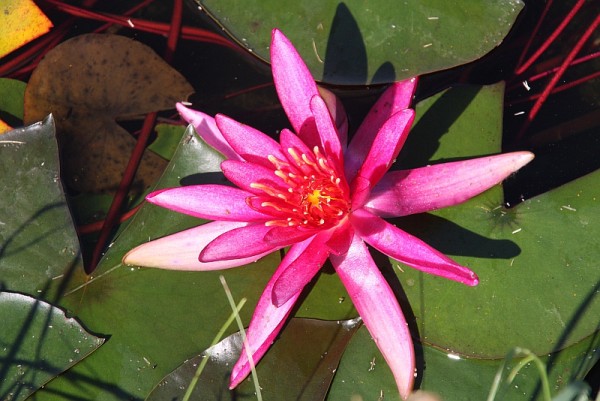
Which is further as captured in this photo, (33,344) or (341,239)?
(33,344)

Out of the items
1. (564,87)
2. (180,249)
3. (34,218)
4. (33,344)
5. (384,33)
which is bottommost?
(33,344)

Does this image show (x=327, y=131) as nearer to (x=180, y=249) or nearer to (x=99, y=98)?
(x=180, y=249)

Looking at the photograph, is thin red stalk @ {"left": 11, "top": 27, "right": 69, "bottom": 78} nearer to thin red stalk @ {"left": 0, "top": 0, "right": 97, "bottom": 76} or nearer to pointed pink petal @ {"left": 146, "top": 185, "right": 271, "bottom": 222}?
thin red stalk @ {"left": 0, "top": 0, "right": 97, "bottom": 76}

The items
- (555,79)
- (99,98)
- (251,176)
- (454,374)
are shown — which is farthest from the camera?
(99,98)

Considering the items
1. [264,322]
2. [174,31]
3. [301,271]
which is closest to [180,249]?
[264,322]

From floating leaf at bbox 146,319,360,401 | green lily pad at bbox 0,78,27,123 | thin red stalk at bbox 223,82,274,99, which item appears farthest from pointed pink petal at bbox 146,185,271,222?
green lily pad at bbox 0,78,27,123

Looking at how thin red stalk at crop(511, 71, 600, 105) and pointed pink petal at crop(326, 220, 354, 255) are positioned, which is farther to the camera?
thin red stalk at crop(511, 71, 600, 105)

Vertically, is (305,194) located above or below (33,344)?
above

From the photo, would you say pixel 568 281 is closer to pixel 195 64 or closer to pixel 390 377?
pixel 390 377
